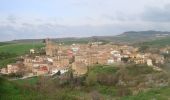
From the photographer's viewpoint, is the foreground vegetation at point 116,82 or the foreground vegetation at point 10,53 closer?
the foreground vegetation at point 116,82

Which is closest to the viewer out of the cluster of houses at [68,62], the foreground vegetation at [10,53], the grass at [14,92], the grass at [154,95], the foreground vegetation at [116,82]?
the grass at [14,92]

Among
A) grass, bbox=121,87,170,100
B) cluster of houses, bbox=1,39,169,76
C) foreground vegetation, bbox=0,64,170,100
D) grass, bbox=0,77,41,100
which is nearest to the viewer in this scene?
grass, bbox=0,77,41,100

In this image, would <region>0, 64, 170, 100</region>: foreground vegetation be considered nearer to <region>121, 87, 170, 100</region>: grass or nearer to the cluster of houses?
<region>121, 87, 170, 100</region>: grass

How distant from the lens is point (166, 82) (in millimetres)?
65375

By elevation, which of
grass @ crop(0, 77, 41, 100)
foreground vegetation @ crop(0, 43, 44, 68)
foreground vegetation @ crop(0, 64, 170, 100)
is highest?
grass @ crop(0, 77, 41, 100)

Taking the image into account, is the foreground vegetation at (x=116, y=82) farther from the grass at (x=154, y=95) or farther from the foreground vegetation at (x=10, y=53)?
the foreground vegetation at (x=10, y=53)

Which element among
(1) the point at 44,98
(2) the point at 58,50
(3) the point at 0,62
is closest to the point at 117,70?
(3) the point at 0,62

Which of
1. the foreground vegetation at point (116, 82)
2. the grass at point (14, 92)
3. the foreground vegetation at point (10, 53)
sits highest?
the grass at point (14, 92)

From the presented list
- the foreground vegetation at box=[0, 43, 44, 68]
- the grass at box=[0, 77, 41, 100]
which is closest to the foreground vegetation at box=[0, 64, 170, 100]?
the foreground vegetation at box=[0, 43, 44, 68]

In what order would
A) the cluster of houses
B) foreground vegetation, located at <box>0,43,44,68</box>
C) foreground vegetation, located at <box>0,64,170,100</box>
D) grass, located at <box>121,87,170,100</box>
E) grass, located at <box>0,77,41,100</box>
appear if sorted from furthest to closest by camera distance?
foreground vegetation, located at <box>0,43,44,68</box>
the cluster of houses
foreground vegetation, located at <box>0,64,170,100</box>
grass, located at <box>121,87,170,100</box>
grass, located at <box>0,77,41,100</box>

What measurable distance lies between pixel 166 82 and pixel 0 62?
144 ft

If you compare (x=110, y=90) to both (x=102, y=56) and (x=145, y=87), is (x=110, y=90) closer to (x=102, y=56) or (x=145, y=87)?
(x=145, y=87)

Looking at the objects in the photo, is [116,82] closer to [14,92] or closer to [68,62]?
[68,62]

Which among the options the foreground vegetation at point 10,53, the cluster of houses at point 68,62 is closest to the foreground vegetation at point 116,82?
the cluster of houses at point 68,62
